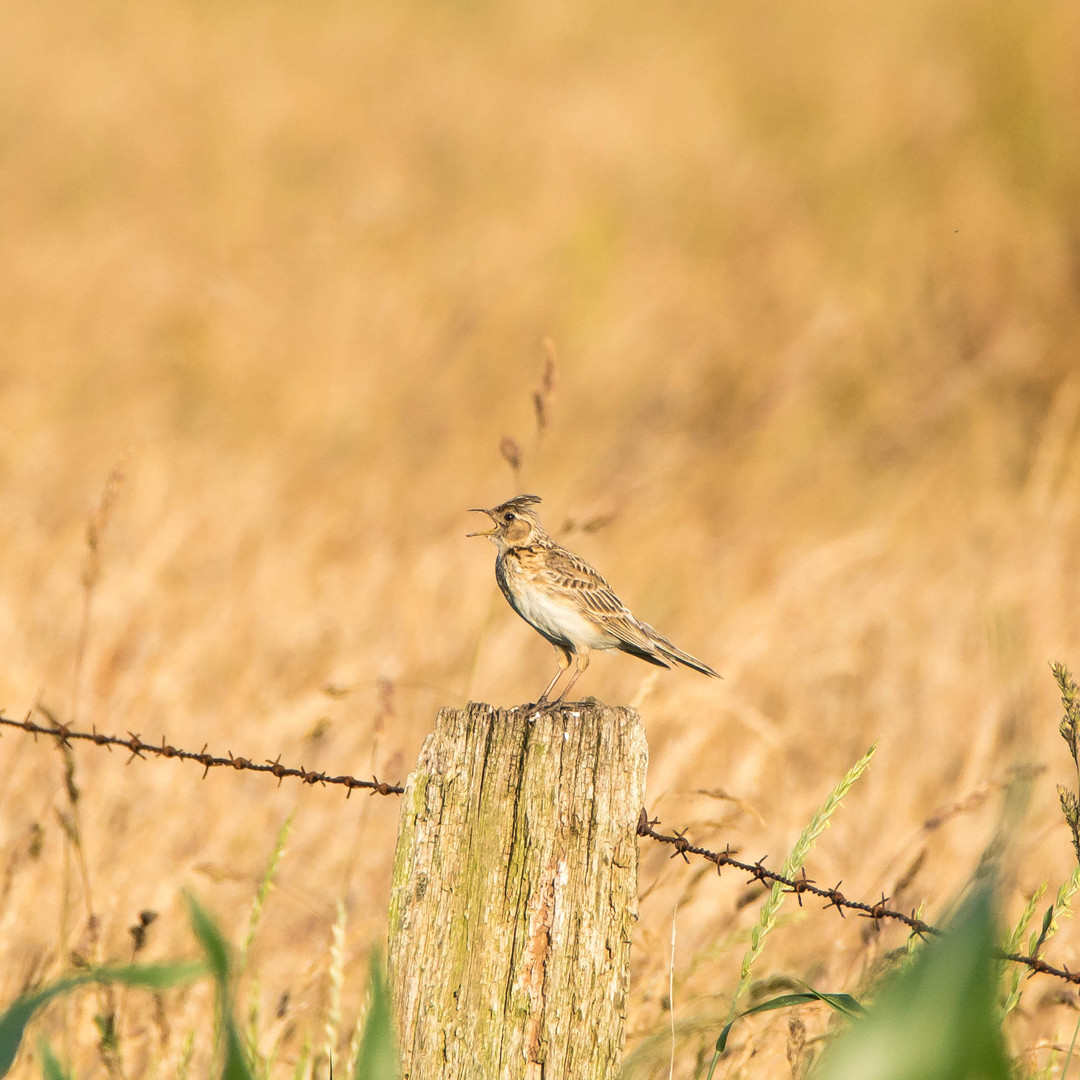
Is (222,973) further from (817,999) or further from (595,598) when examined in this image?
(595,598)

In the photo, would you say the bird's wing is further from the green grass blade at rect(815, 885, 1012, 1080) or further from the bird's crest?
the green grass blade at rect(815, 885, 1012, 1080)

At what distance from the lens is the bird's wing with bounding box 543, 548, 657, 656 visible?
3994 millimetres

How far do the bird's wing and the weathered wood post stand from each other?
1.79 metres

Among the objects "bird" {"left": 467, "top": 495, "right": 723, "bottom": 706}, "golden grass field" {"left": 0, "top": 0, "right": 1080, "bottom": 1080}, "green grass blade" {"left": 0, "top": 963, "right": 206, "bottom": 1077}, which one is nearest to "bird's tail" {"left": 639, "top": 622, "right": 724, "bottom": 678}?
"bird" {"left": 467, "top": 495, "right": 723, "bottom": 706}

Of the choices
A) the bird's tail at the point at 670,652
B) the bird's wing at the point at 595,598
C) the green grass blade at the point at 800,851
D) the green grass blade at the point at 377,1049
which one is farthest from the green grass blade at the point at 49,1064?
the bird's wing at the point at 595,598

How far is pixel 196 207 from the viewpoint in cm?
1514

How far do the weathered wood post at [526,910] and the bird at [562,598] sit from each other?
5.53ft

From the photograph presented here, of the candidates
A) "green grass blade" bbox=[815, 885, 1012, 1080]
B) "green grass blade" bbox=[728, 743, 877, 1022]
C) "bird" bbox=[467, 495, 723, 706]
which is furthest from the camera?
"bird" bbox=[467, 495, 723, 706]

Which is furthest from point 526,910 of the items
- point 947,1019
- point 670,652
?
point 670,652

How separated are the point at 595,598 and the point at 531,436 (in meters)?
7.57

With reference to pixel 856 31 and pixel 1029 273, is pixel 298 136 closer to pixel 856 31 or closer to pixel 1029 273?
pixel 856 31

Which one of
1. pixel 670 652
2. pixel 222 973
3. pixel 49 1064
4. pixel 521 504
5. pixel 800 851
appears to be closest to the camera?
pixel 222 973

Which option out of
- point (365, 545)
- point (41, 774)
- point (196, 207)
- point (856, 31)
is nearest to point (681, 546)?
point (365, 545)

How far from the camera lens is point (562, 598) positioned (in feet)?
13.2
